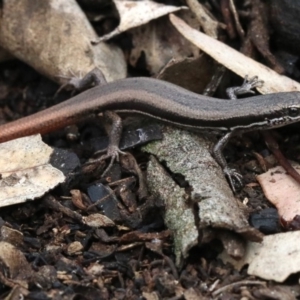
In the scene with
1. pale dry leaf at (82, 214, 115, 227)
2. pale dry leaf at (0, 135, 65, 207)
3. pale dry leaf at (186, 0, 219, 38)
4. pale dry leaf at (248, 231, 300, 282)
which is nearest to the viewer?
pale dry leaf at (248, 231, 300, 282)

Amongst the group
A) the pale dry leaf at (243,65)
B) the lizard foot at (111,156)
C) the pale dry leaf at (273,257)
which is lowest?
the lizard foot at (111,156)

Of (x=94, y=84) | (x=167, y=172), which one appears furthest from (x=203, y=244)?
(x=94, y=84)

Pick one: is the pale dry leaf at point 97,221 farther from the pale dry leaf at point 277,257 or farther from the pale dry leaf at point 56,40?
the pale dry leaf at point 56,40

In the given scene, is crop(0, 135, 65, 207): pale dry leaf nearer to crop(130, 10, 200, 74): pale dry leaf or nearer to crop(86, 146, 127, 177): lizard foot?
crop(86, 146, 127, 177): lizard foot

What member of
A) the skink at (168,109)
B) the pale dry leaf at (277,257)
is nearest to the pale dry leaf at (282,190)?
the pale dry leaf at (277,257)

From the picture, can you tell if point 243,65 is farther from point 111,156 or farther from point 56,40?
point 56,40

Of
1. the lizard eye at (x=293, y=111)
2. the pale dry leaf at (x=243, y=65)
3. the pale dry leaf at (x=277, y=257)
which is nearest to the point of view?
the pale dry leaf at (x=277, y=257)

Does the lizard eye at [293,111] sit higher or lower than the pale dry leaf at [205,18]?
lower

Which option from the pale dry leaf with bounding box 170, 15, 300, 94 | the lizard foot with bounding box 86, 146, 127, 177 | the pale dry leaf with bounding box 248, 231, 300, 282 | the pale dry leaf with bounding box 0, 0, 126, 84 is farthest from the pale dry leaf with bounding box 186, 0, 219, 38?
the pale dry leaf with bounding box 248, 231, 300, 282
